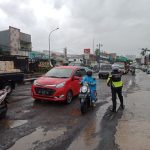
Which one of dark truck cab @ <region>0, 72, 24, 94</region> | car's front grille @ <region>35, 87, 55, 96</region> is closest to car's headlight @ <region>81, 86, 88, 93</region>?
car's front grille @ <region>35, 87, 55, 96</region>

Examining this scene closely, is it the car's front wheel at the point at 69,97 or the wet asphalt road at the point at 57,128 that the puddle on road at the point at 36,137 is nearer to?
the wet asphalt road at the point at 57,128

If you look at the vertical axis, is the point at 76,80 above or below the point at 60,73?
below

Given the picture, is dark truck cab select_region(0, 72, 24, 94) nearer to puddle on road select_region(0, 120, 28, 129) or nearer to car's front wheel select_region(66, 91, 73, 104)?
car's front wheel select_region(66, 91, 73, 104)

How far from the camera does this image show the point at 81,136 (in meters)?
6.89

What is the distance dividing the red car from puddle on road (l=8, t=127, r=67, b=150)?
11.8 ft

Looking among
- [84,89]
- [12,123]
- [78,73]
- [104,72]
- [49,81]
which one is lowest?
[104,72]

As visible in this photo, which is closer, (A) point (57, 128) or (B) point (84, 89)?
(A) point (57, 128)

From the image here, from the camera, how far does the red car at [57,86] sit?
1115 cm

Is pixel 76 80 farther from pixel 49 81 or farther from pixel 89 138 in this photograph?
pixel 89 138

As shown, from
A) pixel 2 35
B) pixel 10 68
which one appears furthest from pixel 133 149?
pixel 2 35

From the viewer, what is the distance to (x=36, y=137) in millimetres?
6805

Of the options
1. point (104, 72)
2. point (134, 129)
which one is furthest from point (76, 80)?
point (104, 72)

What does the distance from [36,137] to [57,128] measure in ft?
3.13

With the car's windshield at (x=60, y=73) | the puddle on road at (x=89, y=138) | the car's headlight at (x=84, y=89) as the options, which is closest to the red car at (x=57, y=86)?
the car's windshield at (x=60, y=73)
